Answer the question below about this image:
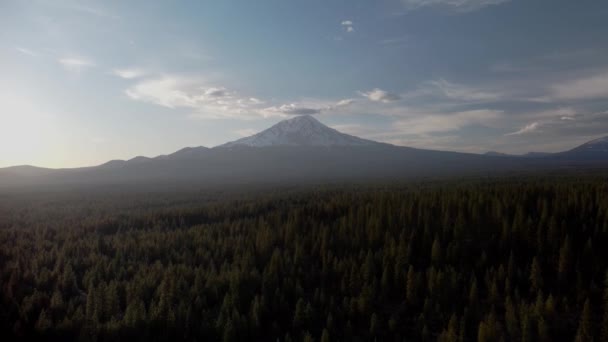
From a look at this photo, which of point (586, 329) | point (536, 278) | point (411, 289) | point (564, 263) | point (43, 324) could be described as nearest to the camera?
point (586, 329)

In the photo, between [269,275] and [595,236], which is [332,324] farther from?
[595,236]

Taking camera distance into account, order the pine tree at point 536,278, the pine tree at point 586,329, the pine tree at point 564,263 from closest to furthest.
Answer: the pine tree at point 586,329
the pine tree at point 536,278
the pine tree at point 564,263

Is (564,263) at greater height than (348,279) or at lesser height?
greater

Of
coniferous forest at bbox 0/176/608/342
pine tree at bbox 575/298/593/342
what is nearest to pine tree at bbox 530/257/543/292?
coniferous forest at bbox 0/176/608/342

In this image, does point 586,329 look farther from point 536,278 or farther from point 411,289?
point 411,289

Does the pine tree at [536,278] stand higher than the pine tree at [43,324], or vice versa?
the pine tree at [536,278]

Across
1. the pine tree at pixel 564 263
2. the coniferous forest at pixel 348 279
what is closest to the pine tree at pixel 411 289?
the coniferous forest at pixel 348 279

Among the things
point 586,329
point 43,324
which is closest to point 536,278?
point 586,329

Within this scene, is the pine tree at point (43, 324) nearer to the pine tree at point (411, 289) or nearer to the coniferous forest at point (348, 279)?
the coniferous forest at point (348, 279)
